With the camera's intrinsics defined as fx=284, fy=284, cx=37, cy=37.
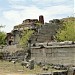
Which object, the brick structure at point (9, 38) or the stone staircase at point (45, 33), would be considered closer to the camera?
the stone staircase at point (45, 33)

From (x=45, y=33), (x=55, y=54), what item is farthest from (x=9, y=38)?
(x=55, y=54)

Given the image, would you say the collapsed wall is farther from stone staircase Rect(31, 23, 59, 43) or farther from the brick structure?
the brick structure

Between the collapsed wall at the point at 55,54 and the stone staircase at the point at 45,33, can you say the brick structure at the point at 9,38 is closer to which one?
the stone staircase at the point at 45,33

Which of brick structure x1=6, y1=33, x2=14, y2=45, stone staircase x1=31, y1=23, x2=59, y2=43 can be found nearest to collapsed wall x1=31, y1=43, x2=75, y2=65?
stone staircase x1=31, y1=23, x2=59, y2=43

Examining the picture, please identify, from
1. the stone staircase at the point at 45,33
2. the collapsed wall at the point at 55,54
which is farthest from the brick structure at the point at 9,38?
the collapsed wall at the point at 55,54

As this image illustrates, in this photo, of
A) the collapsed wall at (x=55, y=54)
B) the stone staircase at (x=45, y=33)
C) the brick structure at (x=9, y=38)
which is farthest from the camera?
the brick structure at (x=9, y=38)

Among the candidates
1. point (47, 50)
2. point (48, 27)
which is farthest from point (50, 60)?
point (48, 27)

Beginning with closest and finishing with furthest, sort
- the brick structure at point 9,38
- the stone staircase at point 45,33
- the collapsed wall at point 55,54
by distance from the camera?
the collapsed wall at point 55,54
the stone staircase at point 45,33
the brick structure at point 9,38

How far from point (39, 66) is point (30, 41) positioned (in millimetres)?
14139

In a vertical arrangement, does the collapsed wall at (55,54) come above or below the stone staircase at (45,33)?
below

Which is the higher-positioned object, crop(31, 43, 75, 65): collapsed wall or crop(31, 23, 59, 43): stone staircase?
crop(31, 23, 59, 43): stone staircase

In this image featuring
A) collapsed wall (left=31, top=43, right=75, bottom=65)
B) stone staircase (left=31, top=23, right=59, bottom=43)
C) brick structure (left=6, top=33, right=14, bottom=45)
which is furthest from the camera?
brick structure (left=6, top=33, right=14, bottom=45)

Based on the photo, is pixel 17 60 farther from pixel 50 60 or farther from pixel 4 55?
pixel 50 60

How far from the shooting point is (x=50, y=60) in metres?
23.7
